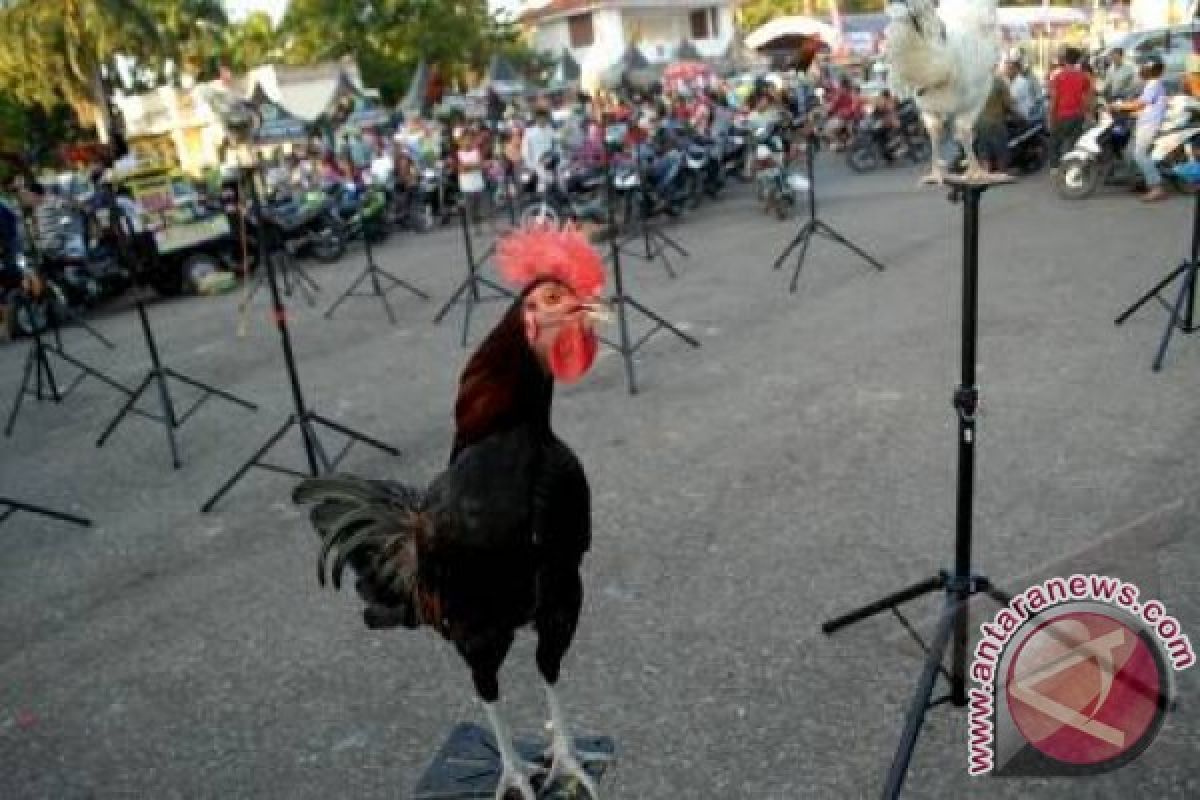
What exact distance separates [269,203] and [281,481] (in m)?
8.29

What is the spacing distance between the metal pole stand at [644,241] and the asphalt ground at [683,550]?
7.95 feet

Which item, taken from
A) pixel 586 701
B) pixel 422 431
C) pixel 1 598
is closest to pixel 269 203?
pixel 422 431

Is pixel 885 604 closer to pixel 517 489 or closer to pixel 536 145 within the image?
pixel 517 489

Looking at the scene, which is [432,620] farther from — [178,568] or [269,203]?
[269,203]

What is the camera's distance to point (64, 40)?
80.6 ft

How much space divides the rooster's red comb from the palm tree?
86.0 ft

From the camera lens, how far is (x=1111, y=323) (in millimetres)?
6480

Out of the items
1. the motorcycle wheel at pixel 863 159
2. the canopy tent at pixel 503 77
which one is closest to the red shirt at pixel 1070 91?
the motorcycle wheel at pixel 863 159

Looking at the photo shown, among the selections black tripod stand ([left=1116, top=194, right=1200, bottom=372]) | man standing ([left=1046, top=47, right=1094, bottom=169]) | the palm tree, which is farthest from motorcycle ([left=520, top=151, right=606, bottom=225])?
the palm tree

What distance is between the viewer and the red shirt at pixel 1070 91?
12.4 meters

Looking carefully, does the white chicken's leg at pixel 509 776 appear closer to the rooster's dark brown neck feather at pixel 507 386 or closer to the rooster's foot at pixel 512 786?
the rooster's foot at pixel 512 786

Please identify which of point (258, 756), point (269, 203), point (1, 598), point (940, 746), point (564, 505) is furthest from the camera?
point (269, 203)

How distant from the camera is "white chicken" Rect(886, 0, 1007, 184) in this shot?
7.30ft

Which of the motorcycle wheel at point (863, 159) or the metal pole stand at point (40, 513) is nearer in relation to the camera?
the metal pole stand at point (40, 513)
